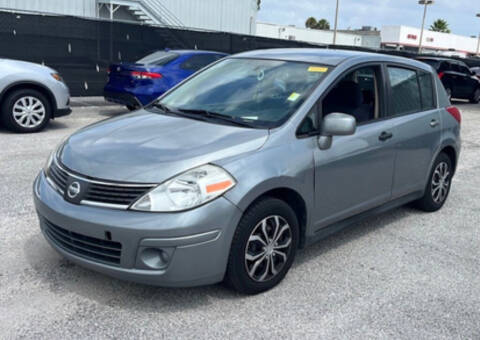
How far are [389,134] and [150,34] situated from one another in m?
11.9

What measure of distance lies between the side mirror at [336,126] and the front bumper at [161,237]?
3.28ft

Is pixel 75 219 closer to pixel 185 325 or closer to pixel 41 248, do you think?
pixel 185 325

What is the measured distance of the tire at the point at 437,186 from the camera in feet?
17.7

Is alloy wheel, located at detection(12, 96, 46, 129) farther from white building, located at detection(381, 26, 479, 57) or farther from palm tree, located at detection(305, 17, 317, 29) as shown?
palm tree, located at detection(305, 17, 317, 29)

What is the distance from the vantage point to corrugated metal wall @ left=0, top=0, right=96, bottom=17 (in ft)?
76.1

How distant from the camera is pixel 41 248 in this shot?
411cm

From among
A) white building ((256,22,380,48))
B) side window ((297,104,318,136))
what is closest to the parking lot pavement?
side window ((297,104,318,136))

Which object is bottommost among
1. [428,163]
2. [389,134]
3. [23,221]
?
[23,221]

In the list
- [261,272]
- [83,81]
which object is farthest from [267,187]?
[83,81]

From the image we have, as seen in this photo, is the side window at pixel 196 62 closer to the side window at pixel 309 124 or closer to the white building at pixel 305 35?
the side window at pixel 309 124

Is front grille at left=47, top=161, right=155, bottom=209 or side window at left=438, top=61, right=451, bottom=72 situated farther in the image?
side window at left=438, top=61, right=451, bottom=72

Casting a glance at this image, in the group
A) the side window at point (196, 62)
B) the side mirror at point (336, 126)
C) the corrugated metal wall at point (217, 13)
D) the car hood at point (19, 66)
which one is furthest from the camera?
the corrugated metal wall at point (217, 13)

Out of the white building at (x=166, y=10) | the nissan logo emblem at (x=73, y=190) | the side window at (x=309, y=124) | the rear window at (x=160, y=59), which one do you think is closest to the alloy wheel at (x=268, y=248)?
the side window at (x=309, y=124)

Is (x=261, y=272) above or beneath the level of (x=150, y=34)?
beneath
